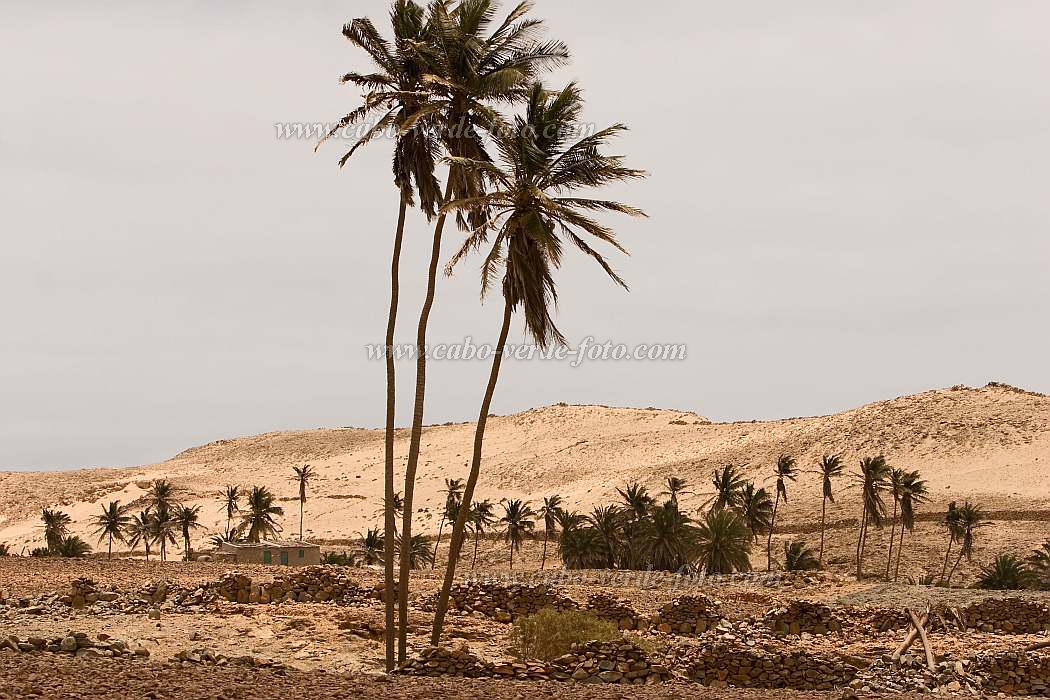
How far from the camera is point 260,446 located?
492 feet

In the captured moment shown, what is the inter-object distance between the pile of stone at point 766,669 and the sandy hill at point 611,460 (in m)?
55.3

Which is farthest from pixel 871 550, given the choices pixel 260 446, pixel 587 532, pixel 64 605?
pixel 260 446

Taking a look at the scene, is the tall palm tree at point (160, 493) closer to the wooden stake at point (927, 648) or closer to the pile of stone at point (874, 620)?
the pile of stone at point (874, 620)

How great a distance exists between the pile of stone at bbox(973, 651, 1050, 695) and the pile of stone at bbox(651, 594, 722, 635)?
284 inches

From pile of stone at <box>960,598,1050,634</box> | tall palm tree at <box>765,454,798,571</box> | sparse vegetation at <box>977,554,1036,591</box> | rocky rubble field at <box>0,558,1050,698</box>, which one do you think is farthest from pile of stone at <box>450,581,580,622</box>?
tall palm tree at <box>765,454,798,571</box>

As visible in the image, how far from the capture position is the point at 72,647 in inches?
656

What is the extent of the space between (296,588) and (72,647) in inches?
391

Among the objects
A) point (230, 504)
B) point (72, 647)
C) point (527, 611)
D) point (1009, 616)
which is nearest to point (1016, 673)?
point (1009, 616)

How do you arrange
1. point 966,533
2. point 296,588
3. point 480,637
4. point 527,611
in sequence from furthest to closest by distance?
point 966,533, point 296,588, point 527,611, point 480,637

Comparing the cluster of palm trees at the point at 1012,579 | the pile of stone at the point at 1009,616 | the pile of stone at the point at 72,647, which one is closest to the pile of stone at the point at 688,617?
the pile of stone at the point at 1009,616

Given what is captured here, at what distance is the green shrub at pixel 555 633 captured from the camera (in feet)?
70.0

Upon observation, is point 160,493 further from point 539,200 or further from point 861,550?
point 539,200

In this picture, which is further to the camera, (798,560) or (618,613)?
(798,560)

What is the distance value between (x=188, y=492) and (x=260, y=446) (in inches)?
1487
